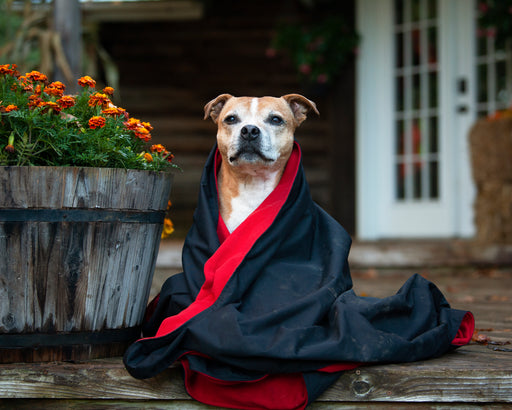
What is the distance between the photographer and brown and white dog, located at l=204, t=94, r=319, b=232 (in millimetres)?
2414

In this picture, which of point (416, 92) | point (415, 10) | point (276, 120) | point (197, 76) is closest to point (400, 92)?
point (416, 92)

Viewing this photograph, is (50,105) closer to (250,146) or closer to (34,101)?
(34,101)

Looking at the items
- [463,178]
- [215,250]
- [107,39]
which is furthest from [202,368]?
[107,39]

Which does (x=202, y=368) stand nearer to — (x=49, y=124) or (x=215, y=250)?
(x=215, y=250)

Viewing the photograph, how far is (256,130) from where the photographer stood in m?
2.42

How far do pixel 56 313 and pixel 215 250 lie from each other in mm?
593

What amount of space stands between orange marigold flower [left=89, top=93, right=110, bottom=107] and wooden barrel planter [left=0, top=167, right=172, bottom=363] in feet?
1.07

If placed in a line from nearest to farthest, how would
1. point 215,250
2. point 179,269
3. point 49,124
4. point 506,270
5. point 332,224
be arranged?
point 49,124 < point 215,250 < point 332,224 < point 506,270 < point 179,269

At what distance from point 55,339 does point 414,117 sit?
5.45 m

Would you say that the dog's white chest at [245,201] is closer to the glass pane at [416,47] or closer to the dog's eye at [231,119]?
the dog's eye at [231,119]

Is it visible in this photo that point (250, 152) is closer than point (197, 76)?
Yes

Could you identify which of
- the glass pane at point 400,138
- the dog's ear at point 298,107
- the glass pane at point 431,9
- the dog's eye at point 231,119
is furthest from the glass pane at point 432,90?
the dog's eye at point 231,119

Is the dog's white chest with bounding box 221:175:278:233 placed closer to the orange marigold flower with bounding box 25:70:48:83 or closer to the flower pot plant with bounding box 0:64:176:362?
the flower pot plant with bounding box 0:64:176:362

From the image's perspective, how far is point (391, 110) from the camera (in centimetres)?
689
